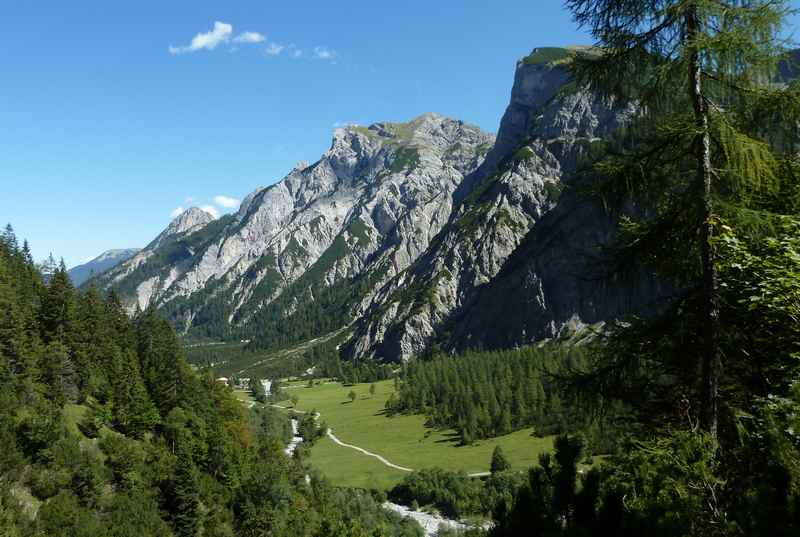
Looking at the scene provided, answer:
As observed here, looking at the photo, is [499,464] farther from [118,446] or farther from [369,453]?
[118,446]

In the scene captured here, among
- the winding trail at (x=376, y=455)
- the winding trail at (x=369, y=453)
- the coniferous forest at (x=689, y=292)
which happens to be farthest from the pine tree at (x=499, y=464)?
the coniferous forest at (x=689, y=292)

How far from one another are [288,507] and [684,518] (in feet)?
240

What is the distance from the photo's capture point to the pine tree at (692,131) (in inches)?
407

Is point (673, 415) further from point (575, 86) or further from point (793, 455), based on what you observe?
point (575, 86)

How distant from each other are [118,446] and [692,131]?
229 ft

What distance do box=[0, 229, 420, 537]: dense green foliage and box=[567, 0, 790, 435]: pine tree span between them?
3868 centimetres

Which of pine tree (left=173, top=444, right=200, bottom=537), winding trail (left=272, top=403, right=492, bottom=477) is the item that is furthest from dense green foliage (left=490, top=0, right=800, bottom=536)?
winding trail (left=272, top=403, right=492, bottom=477)

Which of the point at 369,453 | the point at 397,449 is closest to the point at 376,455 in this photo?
the point at 369,453

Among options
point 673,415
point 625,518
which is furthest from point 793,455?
point 673,415

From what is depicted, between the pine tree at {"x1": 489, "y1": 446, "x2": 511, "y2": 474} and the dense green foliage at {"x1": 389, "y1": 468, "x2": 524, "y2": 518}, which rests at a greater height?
the pine tree at {"x1": 489, "y1": 446, "x2": 511, "y2": 474}

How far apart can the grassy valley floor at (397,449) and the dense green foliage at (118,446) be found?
1532 cm

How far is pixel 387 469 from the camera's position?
4053 inches

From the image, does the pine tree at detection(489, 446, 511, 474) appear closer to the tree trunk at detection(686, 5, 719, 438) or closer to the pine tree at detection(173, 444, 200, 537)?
the pine tree at detection(173, 444, 200, 537)

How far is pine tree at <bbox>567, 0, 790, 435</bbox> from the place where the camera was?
1033cm
